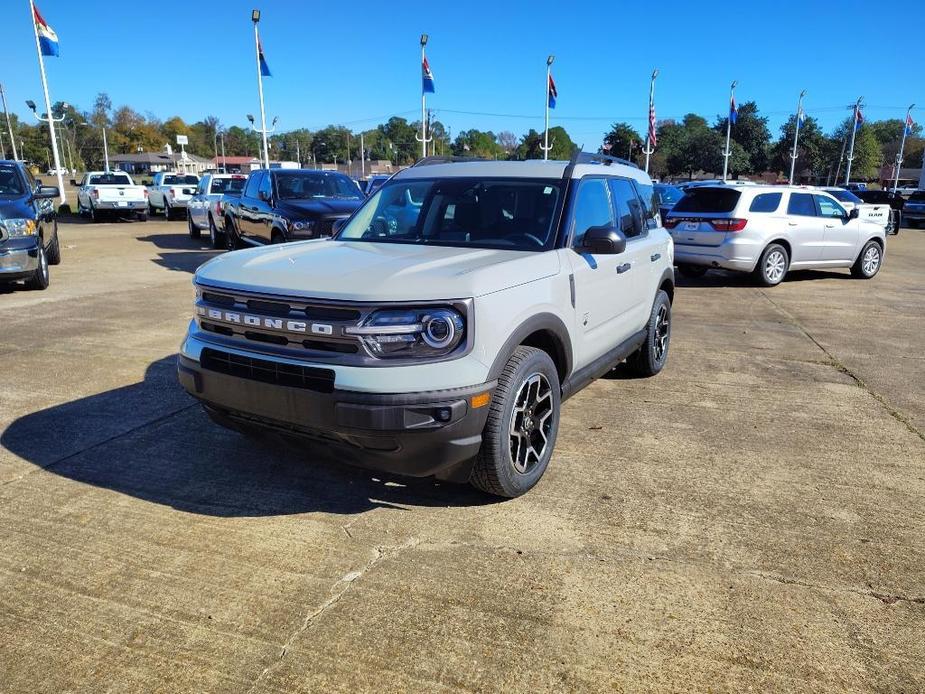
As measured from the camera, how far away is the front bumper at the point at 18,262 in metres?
9.08

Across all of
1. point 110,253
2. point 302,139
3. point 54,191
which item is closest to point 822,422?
point 54,191

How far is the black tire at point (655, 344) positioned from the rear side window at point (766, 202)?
6.22 meters

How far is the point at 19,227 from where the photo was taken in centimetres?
913

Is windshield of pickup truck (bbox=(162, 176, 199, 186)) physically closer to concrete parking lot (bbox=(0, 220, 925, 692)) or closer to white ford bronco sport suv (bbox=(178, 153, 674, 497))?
concrete parking lot (bbox=(0, 220, 925, 692))

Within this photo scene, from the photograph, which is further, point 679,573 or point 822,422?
point 822,422

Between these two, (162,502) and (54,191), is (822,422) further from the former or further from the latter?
(54,191)

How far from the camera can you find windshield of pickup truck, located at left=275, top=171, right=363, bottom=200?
448 inches

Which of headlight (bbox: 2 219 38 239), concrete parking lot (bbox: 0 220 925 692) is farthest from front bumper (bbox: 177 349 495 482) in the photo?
headlight (bbox: 2 219 38 239)

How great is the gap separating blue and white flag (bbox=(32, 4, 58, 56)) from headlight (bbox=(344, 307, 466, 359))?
31.9m

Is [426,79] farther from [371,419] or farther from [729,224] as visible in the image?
[371,419]

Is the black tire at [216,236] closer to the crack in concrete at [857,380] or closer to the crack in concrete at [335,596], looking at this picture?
the crack in concrete at [857,380]

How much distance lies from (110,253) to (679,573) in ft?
51.1

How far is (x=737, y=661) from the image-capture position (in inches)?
98.7

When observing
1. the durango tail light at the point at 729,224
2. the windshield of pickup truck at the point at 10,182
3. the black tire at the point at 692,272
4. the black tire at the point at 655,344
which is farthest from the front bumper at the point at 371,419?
the black tire at the point at 692,272
